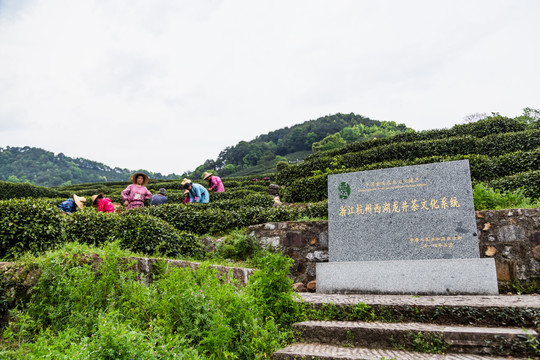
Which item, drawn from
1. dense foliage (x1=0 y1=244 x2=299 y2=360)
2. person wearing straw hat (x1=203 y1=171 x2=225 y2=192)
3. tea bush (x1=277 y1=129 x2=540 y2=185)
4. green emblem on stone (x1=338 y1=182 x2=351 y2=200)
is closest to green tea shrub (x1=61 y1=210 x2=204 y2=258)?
dense foliage (x1=0 y1=244 x2=299 y2=360)

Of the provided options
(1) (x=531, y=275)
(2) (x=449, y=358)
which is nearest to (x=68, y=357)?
(2) (x=449, y=358)

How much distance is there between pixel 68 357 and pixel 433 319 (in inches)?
124

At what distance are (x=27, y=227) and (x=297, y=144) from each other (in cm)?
6458

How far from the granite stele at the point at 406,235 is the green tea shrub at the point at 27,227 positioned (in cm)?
362

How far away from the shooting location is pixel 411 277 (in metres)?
4.55

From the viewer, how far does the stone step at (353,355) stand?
270 cm

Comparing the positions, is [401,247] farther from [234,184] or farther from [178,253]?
[234,184]

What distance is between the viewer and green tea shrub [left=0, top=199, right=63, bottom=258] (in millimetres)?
4031

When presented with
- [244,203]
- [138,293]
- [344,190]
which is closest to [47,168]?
[244,203]

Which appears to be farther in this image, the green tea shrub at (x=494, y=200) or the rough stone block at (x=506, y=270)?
the green tea shrub at (x=494, y=200)

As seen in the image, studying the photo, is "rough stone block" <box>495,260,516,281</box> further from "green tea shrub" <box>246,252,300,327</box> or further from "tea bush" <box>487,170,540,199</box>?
"green tea shrub" <box>246,252,300,327</box>

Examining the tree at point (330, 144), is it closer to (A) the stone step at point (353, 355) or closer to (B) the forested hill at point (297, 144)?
(B) the forested hill at point (297, 144)

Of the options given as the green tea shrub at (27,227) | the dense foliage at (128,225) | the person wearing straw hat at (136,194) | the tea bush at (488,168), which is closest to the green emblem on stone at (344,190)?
the dense foliage at (128,225)

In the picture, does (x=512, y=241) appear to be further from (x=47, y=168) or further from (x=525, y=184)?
(x=47, y=168)
